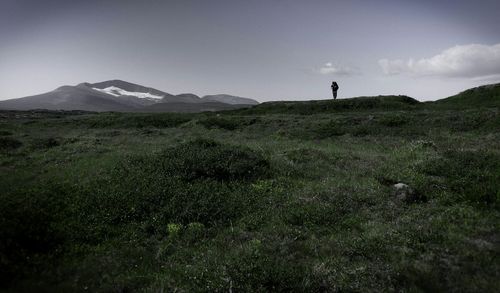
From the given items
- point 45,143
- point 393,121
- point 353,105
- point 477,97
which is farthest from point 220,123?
point 477,97

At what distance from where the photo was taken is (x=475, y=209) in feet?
38.1

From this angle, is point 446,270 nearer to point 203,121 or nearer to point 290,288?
point 290,288

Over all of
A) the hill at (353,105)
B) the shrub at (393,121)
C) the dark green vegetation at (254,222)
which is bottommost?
the dark green vegetation at (254,222)

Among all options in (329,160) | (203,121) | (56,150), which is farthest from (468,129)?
(56,150)

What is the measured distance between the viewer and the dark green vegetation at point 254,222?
8617mm

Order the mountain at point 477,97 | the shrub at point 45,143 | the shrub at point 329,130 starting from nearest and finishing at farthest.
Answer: the shrub at point 45,143
the shrub at point 329,130
the mountain at point 477,97

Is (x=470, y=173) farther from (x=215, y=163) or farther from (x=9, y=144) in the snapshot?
(x=9, y=144)

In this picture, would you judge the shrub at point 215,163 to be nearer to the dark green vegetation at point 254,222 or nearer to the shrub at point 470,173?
the dark green vegetation at point 254,222

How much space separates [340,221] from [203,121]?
3163 centimetres

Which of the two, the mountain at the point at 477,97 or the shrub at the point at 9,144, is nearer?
the shrub at the point at 9,144

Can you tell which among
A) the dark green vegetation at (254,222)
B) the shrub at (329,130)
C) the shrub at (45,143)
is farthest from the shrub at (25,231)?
the shrub at (329,130)

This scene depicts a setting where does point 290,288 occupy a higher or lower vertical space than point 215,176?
lower

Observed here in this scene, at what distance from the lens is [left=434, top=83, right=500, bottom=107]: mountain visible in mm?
40969

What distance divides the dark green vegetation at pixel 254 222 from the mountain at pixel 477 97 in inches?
934
